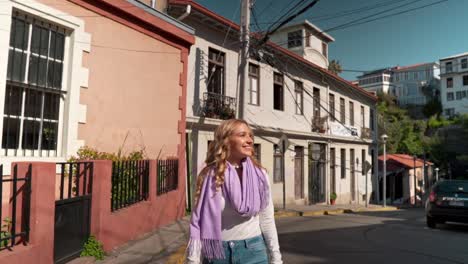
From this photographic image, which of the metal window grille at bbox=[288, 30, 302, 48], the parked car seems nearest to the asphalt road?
the parked car

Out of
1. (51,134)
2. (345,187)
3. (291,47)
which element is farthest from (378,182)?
(51,134)

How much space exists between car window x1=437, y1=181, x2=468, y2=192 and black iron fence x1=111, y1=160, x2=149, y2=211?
850cm

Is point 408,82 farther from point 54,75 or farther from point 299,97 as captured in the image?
point 54,75

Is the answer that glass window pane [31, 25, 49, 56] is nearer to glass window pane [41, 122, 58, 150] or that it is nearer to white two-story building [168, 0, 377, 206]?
glass window pane [41, 122, 58, 150]

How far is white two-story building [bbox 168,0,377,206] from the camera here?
1302cm

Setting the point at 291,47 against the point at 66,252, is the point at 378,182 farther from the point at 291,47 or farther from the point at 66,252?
the point at 66,252

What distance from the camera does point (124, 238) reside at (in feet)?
21.4

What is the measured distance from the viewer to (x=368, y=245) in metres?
7.44

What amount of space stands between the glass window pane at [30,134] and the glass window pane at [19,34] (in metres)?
1.30

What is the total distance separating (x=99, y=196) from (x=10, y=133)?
1904mm

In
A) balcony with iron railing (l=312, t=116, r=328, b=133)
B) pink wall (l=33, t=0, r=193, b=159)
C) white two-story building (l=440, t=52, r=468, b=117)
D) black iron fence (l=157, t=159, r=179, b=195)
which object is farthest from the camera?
white two-story building (l=440, t=52, r=468, b=117)

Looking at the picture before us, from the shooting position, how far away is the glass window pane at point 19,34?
6.04 m

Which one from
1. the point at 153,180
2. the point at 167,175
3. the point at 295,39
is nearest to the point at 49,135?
the point at 153,180

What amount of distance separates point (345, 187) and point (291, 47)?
10060 mm
